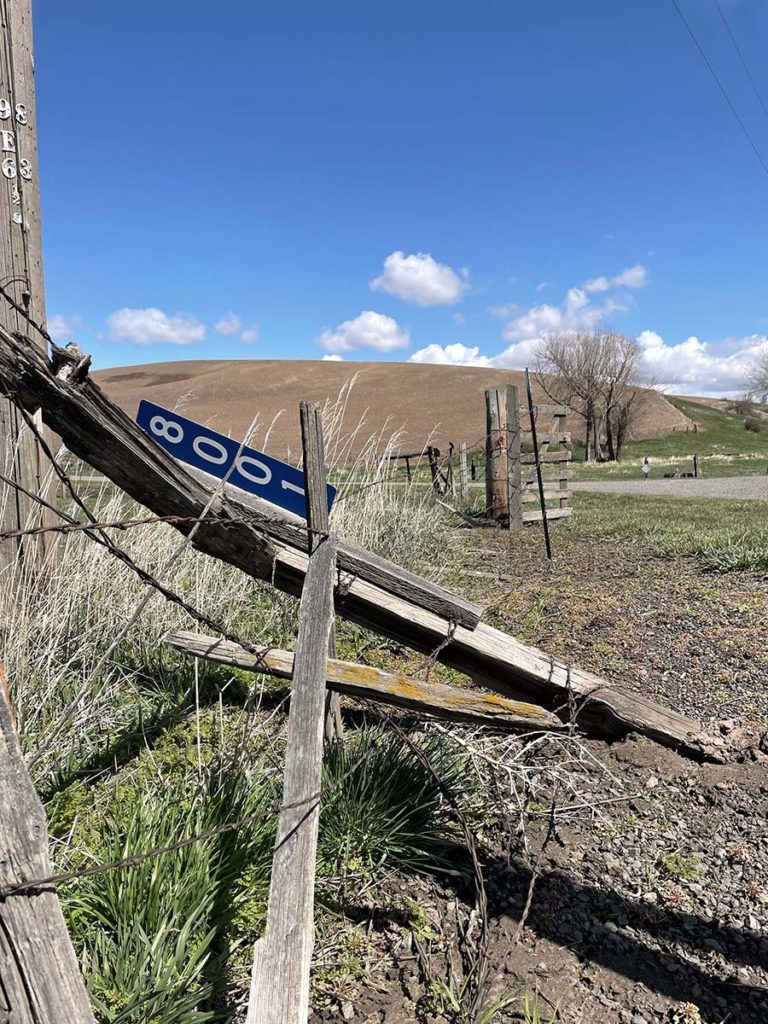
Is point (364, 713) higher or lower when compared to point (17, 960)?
lower

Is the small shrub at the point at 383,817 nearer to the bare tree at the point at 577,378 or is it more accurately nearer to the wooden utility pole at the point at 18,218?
the wooden utility pole at the point at 18,218

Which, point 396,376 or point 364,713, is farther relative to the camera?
point 396,376

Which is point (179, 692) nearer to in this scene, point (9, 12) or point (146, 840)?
point (146, 840)

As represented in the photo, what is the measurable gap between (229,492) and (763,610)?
4.37m

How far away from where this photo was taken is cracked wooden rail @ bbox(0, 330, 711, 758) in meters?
1.86

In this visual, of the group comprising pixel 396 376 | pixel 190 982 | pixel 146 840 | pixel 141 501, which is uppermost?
pixel 396 376

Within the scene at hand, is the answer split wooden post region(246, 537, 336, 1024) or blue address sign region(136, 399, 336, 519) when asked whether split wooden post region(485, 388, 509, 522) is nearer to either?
blue address sign region(136, 399, 336, 519)

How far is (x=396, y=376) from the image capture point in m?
70.7

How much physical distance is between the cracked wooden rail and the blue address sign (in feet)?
0.42

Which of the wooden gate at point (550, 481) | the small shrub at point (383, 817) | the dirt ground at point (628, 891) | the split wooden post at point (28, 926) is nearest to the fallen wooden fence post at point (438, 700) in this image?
the small shrub at point (383, 817)

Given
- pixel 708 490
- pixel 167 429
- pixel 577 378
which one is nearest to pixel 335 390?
pixel 577 378

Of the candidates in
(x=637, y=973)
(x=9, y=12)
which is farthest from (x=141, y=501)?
(x=9, y=12)

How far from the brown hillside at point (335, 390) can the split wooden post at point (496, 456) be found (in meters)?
30.0

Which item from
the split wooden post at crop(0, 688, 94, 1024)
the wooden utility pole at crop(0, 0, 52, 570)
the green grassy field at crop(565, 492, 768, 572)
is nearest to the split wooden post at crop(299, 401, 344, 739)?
the split wooden post at crop(0, 688, 94, 1024)
